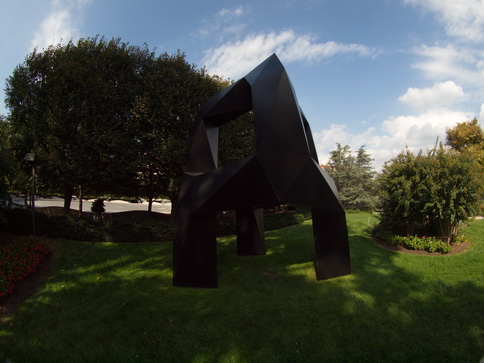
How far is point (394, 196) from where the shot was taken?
41.8 ft

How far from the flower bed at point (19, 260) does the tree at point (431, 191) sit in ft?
47.7

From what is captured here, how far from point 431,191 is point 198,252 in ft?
33.4

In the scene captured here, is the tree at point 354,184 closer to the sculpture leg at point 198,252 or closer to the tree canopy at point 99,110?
the tree canopy at point 99,110

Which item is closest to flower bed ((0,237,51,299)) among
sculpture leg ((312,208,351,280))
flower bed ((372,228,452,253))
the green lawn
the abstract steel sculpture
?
the green lawn

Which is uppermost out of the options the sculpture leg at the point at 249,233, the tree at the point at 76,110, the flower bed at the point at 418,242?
the tree at the point at 76,110

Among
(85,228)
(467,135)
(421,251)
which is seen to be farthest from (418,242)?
(467,135)

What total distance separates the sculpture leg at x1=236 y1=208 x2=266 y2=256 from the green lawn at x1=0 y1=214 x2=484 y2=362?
3.38ft

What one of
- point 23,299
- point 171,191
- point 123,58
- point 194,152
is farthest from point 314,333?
point 123,58

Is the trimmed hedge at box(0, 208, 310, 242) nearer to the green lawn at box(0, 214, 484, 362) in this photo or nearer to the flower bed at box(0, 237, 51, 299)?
the flower bed at box(0, 237, 51, 299)

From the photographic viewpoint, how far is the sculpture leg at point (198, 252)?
7.57 metres

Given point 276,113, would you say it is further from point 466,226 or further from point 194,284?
point 466,226

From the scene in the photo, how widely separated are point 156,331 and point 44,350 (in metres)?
2.01

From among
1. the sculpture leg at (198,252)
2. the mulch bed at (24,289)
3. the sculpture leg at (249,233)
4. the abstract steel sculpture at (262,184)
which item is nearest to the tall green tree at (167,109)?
the sculpture leg at (249,233)

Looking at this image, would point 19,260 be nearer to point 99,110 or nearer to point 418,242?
point 99,110
